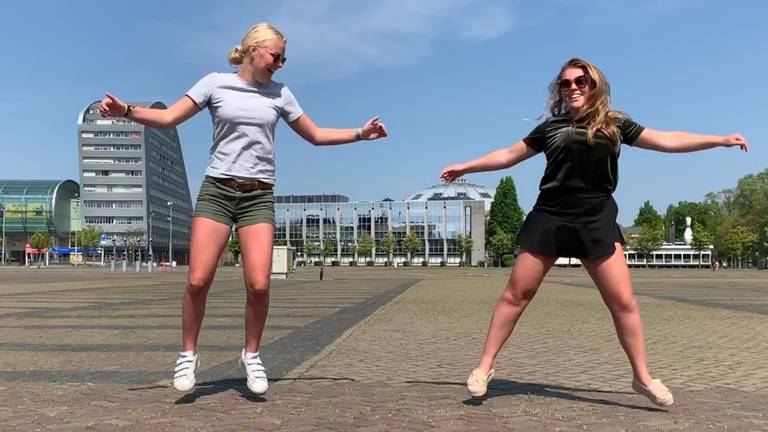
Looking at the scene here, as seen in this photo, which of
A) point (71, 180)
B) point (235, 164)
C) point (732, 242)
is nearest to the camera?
point (235, 164)

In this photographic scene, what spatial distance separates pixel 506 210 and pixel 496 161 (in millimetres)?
98692

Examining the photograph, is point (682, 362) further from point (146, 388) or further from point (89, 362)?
point (89, 362)

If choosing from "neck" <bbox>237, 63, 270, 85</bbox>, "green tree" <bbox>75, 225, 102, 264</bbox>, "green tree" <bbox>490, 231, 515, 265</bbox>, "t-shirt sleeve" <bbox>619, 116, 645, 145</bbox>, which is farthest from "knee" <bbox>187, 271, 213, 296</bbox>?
"green tree" <bbox>75, 225, 102, 264</bbox>

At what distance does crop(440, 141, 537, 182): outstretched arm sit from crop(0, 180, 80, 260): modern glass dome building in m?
143

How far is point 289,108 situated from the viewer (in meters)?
4.26

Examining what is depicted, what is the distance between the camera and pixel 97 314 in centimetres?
1163

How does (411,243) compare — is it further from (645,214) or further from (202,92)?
(202,92)

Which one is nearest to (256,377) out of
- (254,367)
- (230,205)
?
(254,367)

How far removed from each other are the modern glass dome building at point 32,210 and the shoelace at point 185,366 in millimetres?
141851

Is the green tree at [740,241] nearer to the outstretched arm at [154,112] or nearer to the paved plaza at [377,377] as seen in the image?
the paved plaza at [377,377]

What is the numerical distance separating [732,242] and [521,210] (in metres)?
29.0

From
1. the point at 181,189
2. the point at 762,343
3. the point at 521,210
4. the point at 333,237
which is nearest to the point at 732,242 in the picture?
the point at 521,210

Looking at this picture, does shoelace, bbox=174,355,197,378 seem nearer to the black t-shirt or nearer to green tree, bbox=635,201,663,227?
the black t-shirt

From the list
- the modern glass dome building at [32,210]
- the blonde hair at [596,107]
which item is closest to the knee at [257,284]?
the blonde hair at [596,107]
